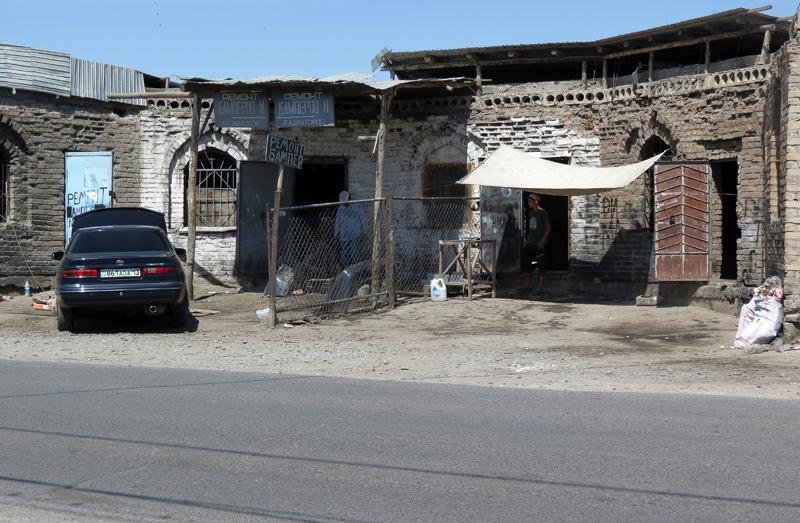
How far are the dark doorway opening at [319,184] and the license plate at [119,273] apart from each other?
799cm

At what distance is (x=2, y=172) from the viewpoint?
1795 centimetres

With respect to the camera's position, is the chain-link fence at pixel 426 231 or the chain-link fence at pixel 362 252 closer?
the chain-link fence at pixel 362 252

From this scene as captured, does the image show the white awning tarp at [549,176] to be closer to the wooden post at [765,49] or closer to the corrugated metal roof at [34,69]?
the wooden post at [765,49]

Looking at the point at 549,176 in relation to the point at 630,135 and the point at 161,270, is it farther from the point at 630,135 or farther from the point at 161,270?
the point at 161,270

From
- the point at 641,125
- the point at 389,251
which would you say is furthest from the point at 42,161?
the point at 641,125

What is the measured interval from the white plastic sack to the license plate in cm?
749

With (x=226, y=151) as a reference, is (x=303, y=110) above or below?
above

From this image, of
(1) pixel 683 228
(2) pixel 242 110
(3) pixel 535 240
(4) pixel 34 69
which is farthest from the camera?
(4) pixel 34 69

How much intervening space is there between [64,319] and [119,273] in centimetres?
117

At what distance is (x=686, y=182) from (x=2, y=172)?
12.5 m

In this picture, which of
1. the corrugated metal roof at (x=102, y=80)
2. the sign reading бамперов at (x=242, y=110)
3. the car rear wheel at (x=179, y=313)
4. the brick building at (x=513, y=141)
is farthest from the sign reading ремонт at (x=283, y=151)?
the corrugated metal roof at (x=102, y=80)

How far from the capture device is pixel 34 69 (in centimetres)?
1775

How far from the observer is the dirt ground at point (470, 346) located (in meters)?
9.23

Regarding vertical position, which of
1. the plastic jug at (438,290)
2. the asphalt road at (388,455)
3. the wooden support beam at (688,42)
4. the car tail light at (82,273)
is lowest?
the asphalt road at (388,455)
